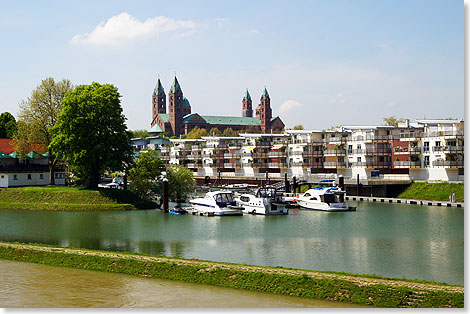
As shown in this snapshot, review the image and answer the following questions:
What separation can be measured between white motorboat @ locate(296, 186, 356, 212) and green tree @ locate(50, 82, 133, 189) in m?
18.7

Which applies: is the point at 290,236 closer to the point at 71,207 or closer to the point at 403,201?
the point at 71,207

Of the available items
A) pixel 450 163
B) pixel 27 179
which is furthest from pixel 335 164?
pixel 27 179

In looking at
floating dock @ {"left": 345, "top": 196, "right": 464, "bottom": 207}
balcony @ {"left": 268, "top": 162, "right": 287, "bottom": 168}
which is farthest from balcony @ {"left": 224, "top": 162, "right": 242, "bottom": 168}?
floating dock @ {"left": 345, "top": 196, "right": 464, "bottom": 207}

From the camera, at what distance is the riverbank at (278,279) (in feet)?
66.5

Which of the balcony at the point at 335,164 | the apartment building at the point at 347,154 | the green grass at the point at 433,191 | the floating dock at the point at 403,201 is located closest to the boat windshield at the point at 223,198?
the floating dock at the point at 403,201

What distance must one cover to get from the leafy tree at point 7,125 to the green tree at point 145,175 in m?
33.0

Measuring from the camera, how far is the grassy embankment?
57031mm

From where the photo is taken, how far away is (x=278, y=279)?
896 inches

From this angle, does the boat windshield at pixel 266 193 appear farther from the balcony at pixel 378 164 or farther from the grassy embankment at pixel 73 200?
the balcony at pixel 378 164

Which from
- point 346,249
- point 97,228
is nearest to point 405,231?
point 346,249

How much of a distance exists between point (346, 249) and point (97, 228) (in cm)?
1926

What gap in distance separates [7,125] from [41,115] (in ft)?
87.1

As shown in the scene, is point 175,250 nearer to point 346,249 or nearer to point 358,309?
point 346,249

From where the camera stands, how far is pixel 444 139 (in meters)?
70.0
